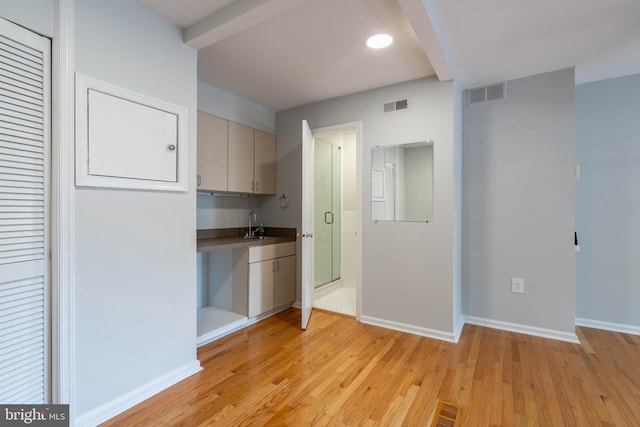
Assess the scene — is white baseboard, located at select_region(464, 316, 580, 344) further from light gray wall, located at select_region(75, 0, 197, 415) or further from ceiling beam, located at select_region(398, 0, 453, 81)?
light gray wall, located at select_region(75, 0, 197, 415)

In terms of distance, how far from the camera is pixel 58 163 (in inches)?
58.4

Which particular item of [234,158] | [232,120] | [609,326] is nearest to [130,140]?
[234,158]

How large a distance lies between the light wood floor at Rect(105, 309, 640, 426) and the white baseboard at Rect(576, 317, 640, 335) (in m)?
0.10

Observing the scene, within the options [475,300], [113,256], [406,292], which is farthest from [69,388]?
[475,300]

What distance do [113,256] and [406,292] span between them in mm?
2432

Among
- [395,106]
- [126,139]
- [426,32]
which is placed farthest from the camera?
[395,106]

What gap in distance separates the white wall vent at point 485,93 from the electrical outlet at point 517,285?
71.0 inches

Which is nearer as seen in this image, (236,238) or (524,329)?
(524,329)

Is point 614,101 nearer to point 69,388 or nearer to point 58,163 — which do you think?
point 58,163

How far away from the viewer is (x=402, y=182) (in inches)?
117

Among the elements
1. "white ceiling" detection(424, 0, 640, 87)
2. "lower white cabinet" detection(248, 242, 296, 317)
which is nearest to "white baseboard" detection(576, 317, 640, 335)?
"white ceiling" detection(424, 0, 640, 87)

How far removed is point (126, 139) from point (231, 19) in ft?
3.19

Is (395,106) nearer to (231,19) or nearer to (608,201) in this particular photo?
(231,19)

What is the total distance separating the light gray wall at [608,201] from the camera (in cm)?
277
